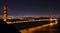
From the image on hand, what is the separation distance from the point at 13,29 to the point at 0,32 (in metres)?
0.23

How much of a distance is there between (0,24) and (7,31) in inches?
7.0

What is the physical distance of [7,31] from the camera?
2611mm

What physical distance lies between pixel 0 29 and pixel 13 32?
8.1 inches

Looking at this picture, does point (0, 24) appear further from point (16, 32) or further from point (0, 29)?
point (16, 32)

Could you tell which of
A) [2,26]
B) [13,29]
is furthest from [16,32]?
[2,26]

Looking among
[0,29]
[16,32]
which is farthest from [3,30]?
[16,32]

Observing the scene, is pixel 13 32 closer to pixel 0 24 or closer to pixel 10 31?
pixel 10 31

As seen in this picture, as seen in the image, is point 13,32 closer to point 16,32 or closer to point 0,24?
point 16,32

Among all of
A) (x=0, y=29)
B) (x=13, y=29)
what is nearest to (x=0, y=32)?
(x=0, y=29)

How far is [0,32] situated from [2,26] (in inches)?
5.3

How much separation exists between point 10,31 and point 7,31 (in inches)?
1.9

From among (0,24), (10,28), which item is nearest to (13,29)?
(10,28)

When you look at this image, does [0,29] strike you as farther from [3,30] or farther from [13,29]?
[13,29]

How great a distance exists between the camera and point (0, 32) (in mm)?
2557
